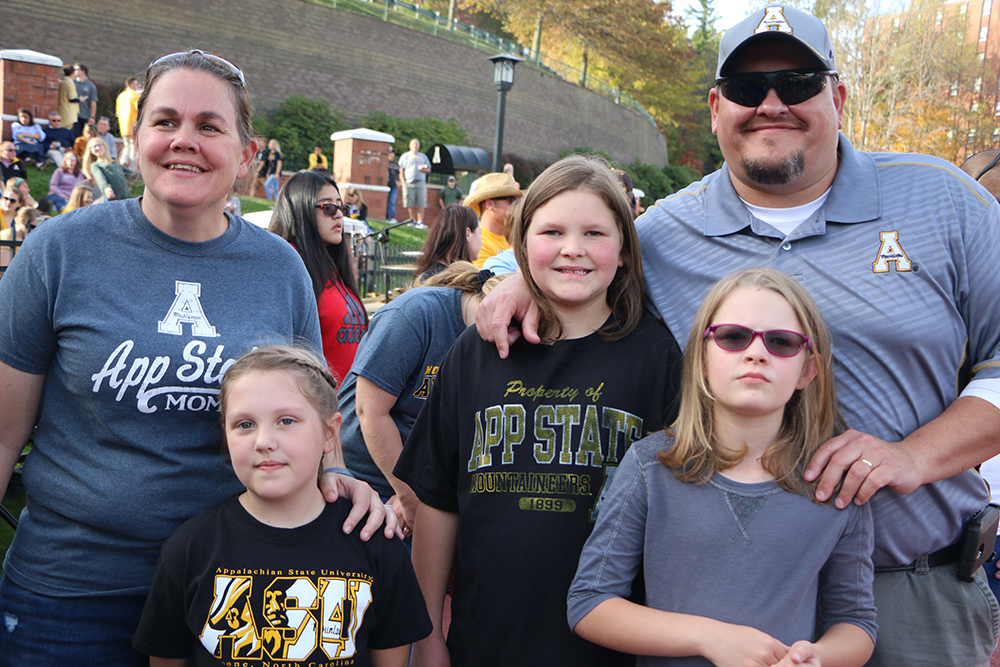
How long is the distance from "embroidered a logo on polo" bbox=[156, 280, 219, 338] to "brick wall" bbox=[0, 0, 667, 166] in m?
24.3

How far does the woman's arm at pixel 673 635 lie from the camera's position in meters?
1.83

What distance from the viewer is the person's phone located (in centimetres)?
218

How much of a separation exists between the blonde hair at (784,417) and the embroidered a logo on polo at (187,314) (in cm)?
132

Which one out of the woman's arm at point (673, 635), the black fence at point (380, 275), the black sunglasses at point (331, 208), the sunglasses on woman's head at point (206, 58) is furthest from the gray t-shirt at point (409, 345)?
the black fence at point (380, 275)

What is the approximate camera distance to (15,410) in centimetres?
210

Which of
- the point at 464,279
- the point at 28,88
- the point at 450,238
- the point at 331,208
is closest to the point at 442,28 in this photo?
the point at 28,88

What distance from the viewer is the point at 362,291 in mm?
12836

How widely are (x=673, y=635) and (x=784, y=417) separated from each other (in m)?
0.67

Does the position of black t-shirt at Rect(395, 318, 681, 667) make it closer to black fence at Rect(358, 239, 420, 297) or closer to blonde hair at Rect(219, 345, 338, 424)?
Answer: blonde hair at Rect(219, 345, 338, 424)

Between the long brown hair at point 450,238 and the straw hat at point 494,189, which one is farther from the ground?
the straw hat at point 494,189

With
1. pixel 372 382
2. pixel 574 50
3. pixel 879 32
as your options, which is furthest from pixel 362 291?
pixel 574 50

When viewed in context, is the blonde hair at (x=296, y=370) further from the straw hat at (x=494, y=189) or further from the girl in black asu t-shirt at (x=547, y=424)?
the straw hat at (x=494, y=189)

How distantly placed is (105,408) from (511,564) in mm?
1194

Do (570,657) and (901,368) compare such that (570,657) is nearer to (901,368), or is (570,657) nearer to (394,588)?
(394,588)
